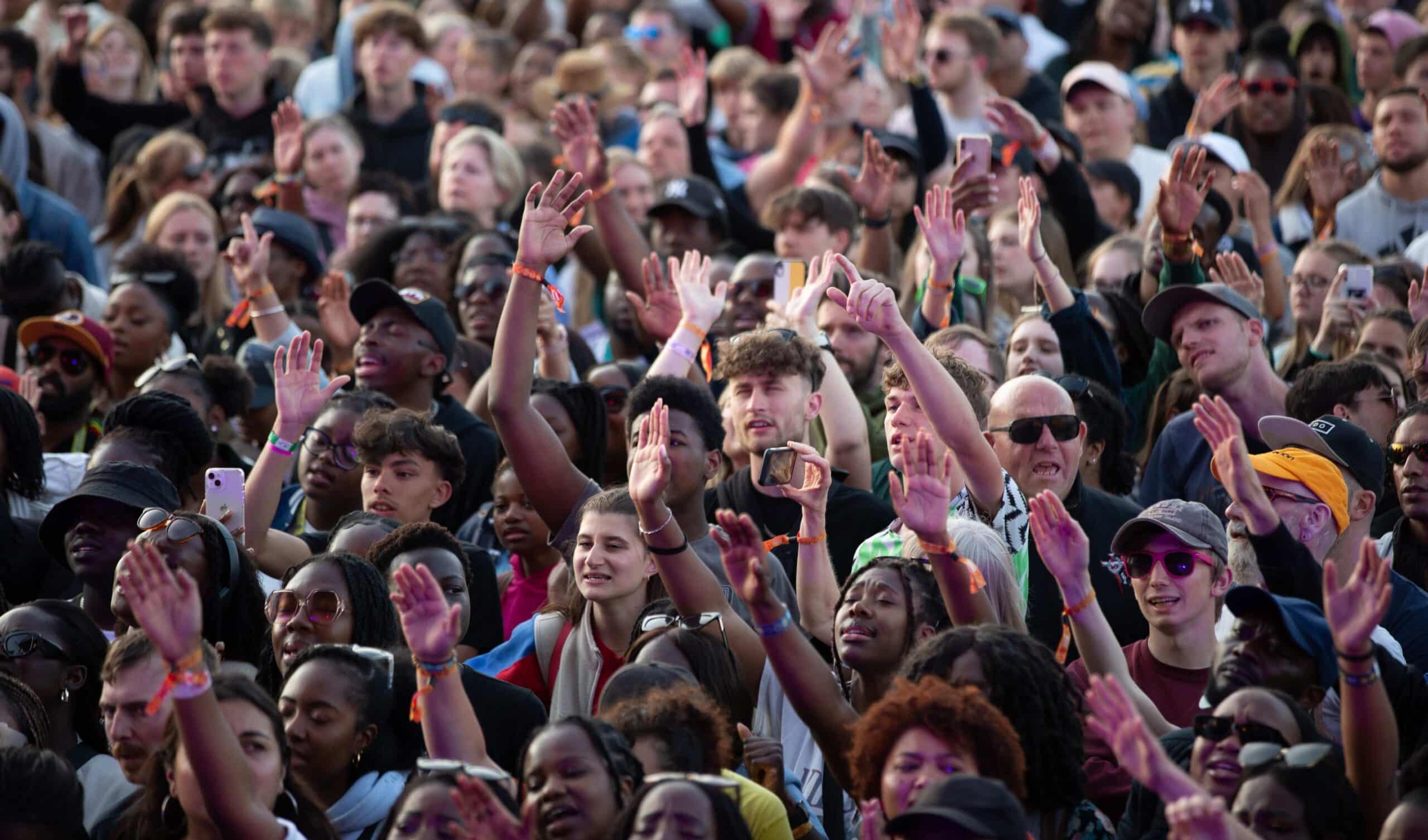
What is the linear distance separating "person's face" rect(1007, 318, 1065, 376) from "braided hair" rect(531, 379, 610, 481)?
4.91 feet

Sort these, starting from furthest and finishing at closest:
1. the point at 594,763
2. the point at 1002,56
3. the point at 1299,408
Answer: the point at 1002,56 → the point at 1299,408 → the point at 594,763

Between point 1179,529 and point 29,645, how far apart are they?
127 inches

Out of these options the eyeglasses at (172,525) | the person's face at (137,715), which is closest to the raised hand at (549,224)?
the eyeglasses at (172,525)

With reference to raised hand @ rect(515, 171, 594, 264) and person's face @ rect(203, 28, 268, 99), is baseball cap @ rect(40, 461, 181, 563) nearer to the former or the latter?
raised hand @ rect(515, 171, 594, 264)

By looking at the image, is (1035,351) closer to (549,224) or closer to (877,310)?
(877,310)

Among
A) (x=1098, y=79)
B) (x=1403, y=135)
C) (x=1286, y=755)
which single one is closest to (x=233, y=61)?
(x=1098, y=79)

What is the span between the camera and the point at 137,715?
5176 mm

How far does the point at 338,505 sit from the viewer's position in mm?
7164

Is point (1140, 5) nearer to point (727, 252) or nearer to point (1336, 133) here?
point (1336, 133)

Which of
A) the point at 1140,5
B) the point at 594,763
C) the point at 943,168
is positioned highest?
the point at 1140,5

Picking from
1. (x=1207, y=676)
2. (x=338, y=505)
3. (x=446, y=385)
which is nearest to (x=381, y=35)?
(x=446, y=385)

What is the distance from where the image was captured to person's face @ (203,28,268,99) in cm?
1142

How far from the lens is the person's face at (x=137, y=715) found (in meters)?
5.16

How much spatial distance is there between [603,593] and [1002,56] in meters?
6.43
